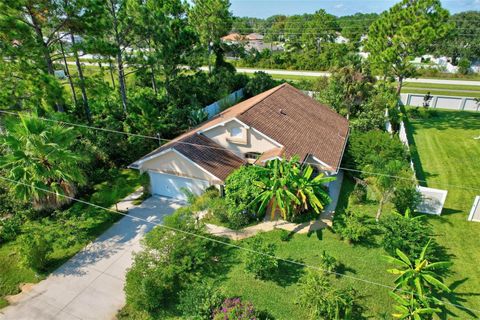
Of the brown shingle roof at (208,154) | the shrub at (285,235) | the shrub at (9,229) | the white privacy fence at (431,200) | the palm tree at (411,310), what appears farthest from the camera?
the brown shingle roof at (208,154)

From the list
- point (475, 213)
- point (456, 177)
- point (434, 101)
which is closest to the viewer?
point (475, 213)

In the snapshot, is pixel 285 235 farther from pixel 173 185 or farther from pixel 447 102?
pixel 447 102

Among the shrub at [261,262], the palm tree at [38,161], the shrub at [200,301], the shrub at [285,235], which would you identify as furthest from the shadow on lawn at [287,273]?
the palm tree at [38,161]

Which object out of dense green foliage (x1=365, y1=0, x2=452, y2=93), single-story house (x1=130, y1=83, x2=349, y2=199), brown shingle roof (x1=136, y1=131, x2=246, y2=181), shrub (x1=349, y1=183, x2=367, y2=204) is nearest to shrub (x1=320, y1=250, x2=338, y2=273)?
shrub (x1=349, y1=183, x2=367, y2=204)

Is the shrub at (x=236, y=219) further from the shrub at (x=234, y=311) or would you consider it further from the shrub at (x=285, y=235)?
the shrub at (x=234, y=311)

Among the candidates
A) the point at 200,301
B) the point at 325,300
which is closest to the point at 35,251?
the point at 200,301

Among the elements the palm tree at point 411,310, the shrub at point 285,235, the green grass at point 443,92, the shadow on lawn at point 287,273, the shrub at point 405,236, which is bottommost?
the shadow on lawn at point 287,273

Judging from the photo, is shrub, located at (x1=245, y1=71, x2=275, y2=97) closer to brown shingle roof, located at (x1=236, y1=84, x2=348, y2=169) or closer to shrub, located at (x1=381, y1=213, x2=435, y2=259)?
brown shingle roof, located at (x1=236, y1=84, x2=348, y2=169)
